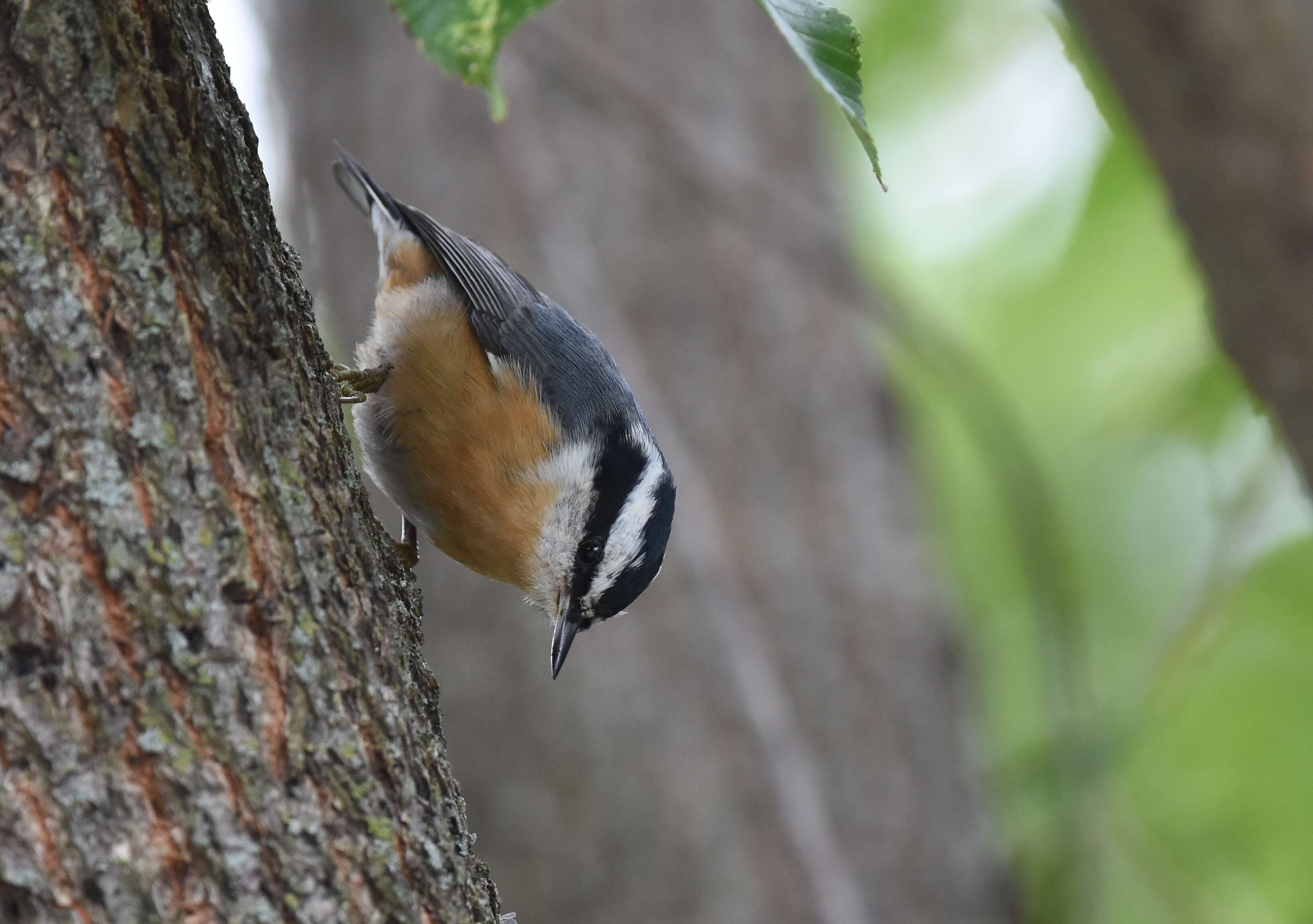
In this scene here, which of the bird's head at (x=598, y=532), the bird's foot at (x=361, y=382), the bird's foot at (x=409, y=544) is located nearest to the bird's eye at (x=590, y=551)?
the bird's head at (x=598, y=532)

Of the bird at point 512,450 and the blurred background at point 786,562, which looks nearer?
the bird at point 512,450

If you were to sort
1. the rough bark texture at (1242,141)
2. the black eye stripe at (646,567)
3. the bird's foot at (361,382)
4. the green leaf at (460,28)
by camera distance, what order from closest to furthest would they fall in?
the green leaf at (460,28)
the rough bark texture at (1242,141)
the black eye stripe at (646,567)
the bird's foot at (361,382)

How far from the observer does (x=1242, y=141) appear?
2.26 meters

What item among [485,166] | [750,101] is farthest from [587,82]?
[750,101]

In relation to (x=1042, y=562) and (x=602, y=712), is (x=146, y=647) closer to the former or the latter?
(x=602, y=712)

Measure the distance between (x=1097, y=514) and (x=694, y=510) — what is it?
10.7 ft

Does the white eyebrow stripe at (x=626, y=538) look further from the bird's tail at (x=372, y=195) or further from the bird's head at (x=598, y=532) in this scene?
the bird's tail at (x=372, y=195)

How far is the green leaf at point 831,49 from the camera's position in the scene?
1248 mm

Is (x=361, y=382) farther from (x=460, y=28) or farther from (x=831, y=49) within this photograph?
(x=831, y=49)

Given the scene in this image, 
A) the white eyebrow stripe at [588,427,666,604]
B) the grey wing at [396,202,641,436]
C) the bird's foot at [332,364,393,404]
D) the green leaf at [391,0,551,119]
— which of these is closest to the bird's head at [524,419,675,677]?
the white eyebrow stripe at [588,427,666,604]

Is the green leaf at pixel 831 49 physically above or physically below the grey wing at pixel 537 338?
above

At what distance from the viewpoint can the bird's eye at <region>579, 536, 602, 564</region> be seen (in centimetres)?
295

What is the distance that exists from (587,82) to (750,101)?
36.9 inches

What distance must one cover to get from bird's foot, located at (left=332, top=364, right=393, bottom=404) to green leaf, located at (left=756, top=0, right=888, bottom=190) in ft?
6.49
